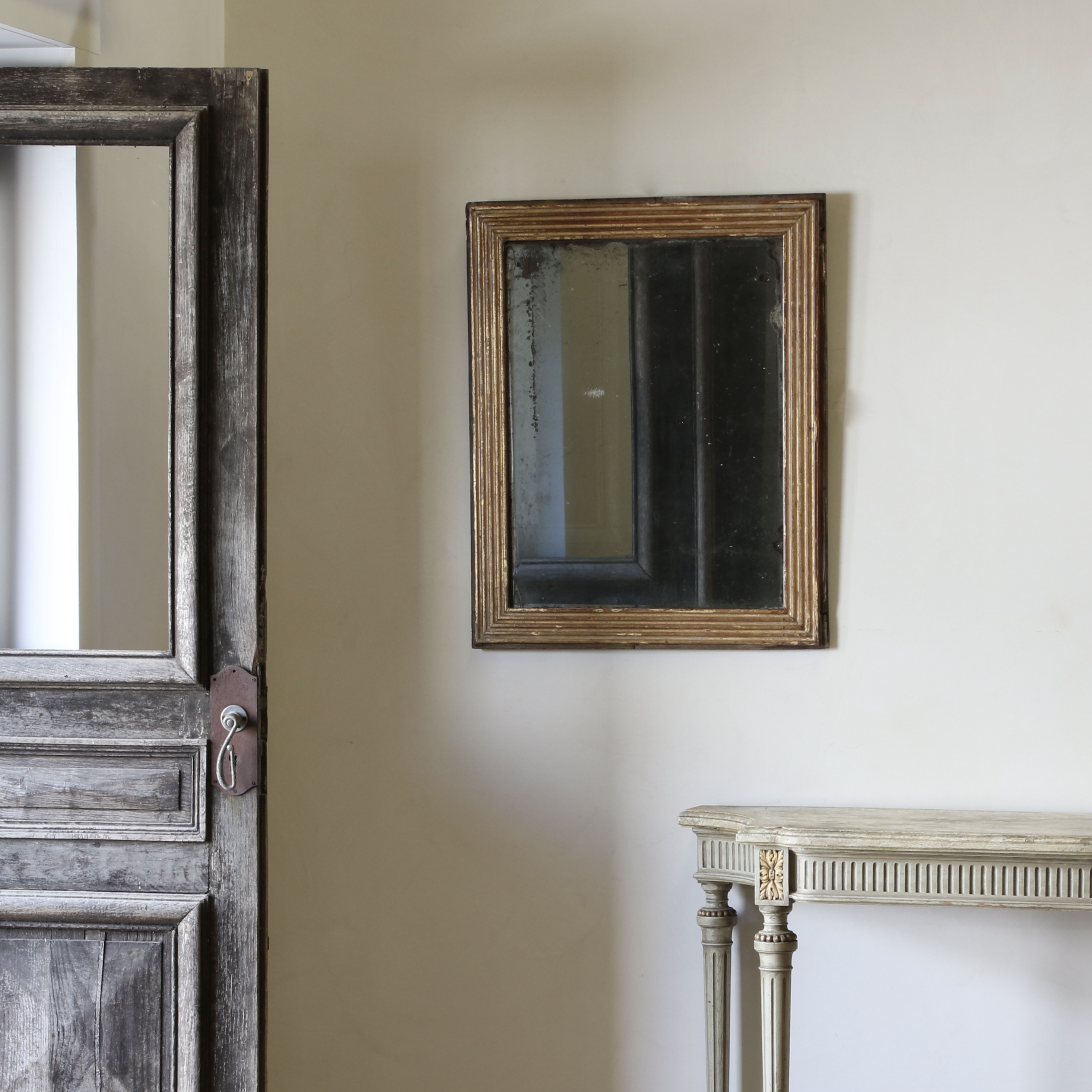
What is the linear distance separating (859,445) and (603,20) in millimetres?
1063

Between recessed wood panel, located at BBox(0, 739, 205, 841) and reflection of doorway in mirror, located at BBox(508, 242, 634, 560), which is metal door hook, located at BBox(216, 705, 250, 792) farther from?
reflection of doorway in mirror, located at BBox(508, 242, 634, 560)

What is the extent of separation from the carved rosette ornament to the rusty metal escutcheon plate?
901mm

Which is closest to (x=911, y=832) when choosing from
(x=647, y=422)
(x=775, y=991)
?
(x=775, y=991)

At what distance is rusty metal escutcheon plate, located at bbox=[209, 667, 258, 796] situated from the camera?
1709 millimetres

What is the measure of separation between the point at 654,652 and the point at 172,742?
960 millimetres

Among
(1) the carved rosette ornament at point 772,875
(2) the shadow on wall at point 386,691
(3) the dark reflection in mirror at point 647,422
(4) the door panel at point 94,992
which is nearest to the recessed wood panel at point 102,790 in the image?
(4) the door panel at point 94,992

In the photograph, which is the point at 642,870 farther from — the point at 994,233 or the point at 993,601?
the point at 994,233

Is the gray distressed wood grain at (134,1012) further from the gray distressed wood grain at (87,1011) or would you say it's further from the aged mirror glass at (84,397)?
the aged mirror glass at (84,397)

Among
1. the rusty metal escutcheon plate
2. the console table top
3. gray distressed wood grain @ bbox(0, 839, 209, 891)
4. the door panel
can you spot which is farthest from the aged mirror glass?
the console table top

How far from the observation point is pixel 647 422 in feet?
6.85

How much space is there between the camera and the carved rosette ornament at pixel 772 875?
175cm

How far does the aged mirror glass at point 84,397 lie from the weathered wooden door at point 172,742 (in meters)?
0.03

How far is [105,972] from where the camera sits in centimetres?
171

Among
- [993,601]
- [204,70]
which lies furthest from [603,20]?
[993,601]
